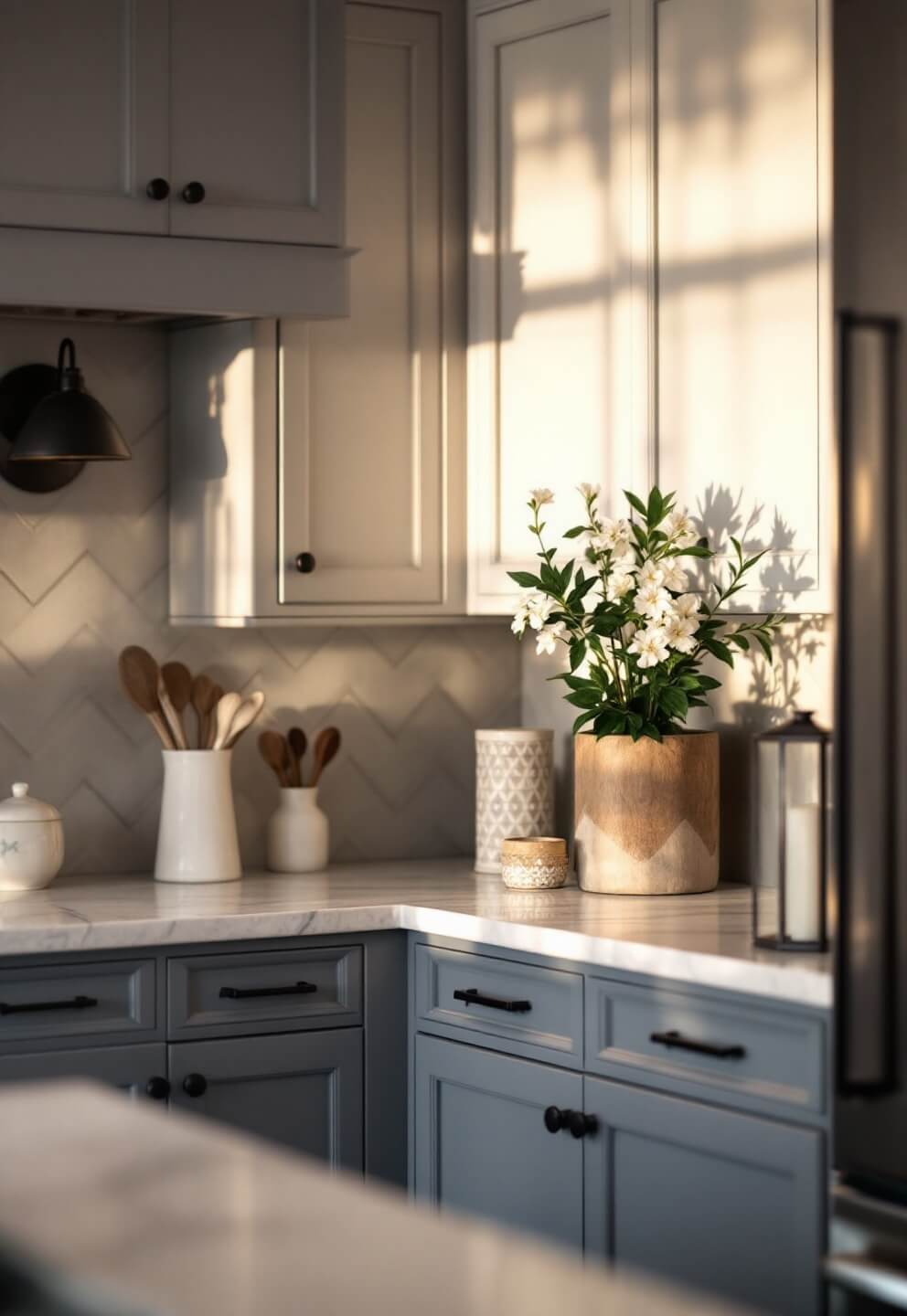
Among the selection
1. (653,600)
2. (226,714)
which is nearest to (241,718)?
(226,714)

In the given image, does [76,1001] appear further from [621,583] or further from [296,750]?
[621,583]

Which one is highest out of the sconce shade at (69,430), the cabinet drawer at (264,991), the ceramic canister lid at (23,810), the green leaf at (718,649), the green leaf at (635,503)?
the sconce shade at (69,430)

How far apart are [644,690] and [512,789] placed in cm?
41

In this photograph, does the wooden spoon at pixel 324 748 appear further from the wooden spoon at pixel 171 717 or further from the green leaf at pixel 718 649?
the green leaf at pixel 718 649

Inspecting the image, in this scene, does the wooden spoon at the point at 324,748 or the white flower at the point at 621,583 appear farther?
the wooden spoon at the point at 324,748

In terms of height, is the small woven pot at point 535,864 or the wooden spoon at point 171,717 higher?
the wooden spoon at point 171,717

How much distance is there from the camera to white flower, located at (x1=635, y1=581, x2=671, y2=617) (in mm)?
2812

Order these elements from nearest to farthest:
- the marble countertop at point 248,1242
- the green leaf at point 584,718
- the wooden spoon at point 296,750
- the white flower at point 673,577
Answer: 1. the marble countertop at point 248,1242
2. the white flower at point 673,577
3. the green leaf at point 584,718
4. the wooden spoon at point 296,750

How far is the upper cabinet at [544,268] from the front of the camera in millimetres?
2994

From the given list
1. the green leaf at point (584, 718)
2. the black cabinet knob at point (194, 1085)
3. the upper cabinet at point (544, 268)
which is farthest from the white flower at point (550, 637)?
the black cabinet knob at point (194, 1085)

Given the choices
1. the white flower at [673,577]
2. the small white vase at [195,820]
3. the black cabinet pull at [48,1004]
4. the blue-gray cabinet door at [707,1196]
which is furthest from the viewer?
the small white vase at [195,820]

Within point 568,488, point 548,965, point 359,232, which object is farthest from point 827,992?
point 359,232

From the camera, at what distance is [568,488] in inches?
122

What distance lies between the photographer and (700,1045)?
2.29 m
